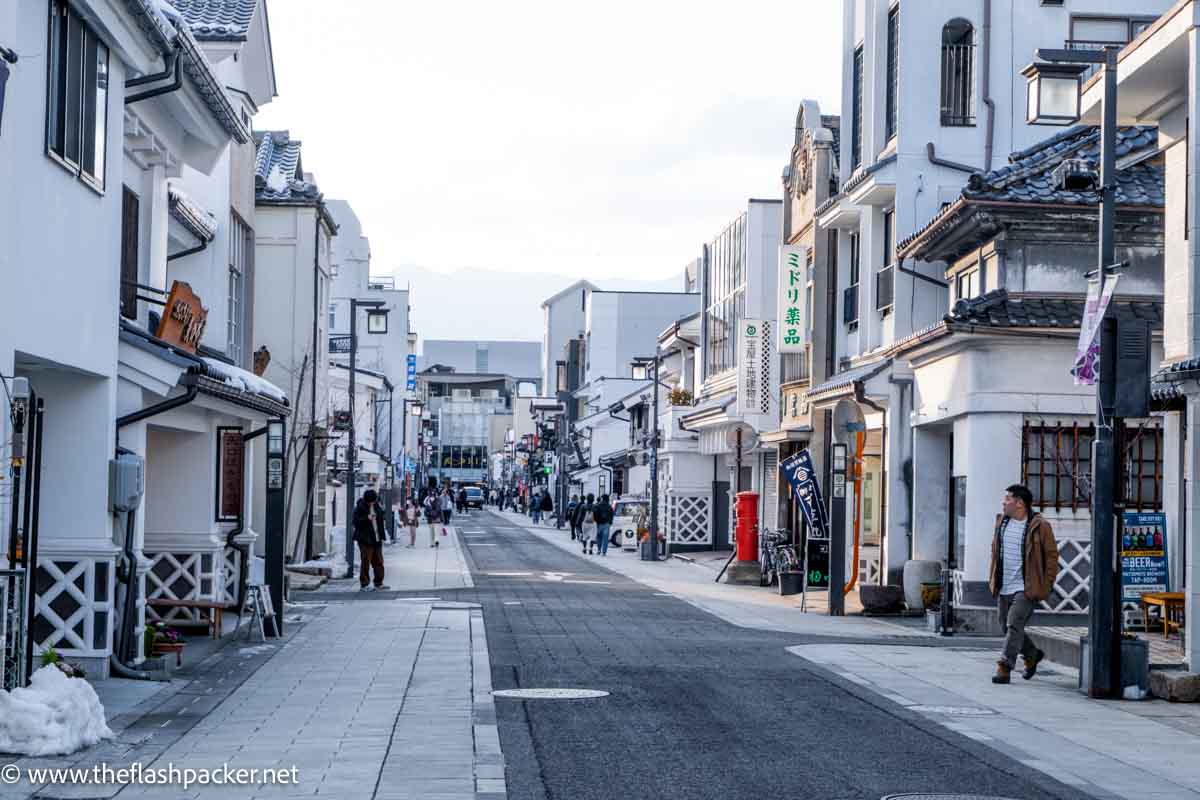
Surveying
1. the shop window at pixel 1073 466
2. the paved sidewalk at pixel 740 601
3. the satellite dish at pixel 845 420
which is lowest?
the paved sidewalk at pixel 740 601

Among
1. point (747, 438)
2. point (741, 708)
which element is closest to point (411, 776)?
point (741, 708)

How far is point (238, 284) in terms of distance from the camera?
90.4 ft

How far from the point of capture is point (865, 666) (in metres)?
17.6

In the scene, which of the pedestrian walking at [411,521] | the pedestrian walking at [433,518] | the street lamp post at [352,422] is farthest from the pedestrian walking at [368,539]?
the pedestrian walking at [411,521]

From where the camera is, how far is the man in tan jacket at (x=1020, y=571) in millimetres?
16266

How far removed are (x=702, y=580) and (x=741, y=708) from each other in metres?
24.2

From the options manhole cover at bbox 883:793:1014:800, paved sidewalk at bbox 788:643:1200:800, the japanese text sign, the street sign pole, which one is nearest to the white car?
the japanese text sign

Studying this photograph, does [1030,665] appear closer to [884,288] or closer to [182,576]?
[182,576]

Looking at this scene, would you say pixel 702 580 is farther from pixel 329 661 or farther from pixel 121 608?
pixel 121 608

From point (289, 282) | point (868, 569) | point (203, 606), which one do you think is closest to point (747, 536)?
point (868, 569)

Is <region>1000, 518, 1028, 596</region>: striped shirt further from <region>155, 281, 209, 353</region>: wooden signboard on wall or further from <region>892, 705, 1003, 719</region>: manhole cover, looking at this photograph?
<region>155, 281, 209, 353</region>: wooden signboard on wall

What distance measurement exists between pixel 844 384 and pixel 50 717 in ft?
65.1

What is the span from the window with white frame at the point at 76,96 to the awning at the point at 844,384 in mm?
15883

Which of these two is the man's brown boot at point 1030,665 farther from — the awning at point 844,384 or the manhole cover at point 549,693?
the awning at point 844,384
